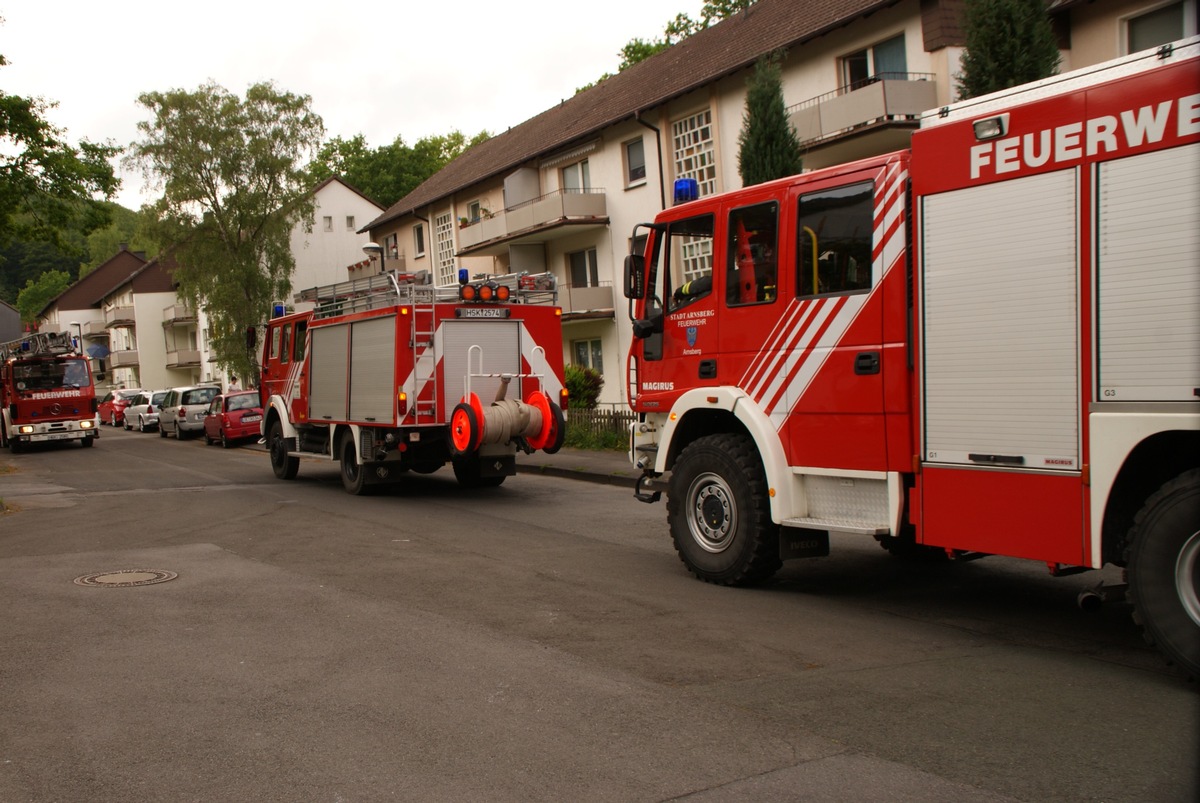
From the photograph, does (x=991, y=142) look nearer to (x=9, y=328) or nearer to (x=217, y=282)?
(x=217, y=282)

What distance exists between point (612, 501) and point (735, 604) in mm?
6608

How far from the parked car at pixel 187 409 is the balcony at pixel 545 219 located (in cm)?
1041

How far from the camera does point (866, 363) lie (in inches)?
265

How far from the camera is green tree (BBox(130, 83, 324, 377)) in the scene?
136 ft

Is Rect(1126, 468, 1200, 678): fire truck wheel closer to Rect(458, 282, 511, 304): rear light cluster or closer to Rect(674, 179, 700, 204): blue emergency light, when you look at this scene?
Rect(674, 179, 700, 204): blue emergency light

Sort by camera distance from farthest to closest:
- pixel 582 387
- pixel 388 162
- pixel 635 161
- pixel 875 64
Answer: pixel 388 162 < pixel 635 161 < pixel 582 387 < pixel 875 64

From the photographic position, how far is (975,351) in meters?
5.99

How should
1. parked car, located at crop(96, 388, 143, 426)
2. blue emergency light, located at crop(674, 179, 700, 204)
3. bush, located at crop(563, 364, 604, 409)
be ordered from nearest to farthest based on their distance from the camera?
blue emergency light, located at crop(674, 179, 700, 204) → bush, located at crop(563, 364, 604, 409) → parked car, located at crop(96, 388, 143, 426)

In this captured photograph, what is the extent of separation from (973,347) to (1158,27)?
13630mm

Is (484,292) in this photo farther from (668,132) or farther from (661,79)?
(661,79)

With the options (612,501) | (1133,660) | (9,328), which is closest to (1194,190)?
(1133,660)

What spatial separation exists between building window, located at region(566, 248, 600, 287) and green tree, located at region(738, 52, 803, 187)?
11611mm

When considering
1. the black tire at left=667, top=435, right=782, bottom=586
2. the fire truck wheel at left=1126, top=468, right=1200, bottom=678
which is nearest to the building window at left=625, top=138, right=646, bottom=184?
the black tire at left=667, top=435, right=782, bottom=586

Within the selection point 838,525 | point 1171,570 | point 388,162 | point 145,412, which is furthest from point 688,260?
point 388,162
